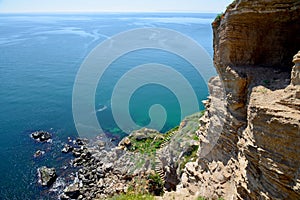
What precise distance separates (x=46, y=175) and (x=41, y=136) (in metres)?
9.84

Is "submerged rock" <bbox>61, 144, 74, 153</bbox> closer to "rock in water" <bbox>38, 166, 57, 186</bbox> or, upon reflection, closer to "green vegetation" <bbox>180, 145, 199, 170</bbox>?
"rock in water" <bbox>38, 166, 57, 186</bbox>

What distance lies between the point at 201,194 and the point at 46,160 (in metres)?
23.8

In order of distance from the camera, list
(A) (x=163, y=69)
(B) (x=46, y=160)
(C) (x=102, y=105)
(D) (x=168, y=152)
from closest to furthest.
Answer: (D) (x=168, y=152) < (B) (x=46, y=160) < (C) (x=102, y=105) < (A) (x=163, y=69)

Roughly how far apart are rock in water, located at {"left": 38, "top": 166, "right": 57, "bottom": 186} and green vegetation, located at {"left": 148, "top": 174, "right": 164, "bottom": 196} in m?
11.5

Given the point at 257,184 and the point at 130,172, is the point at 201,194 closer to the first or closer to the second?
the point at 257,184

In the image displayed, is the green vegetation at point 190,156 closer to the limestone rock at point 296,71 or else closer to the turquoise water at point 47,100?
the limestone rock at point 296,71

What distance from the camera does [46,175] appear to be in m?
28.2

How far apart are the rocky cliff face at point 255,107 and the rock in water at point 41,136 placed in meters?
26.8

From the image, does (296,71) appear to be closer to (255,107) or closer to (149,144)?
(255,107)

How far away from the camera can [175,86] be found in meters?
54.5

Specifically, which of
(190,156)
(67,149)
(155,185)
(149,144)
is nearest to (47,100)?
(67,149)

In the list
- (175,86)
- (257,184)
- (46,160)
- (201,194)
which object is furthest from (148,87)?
(257,184)

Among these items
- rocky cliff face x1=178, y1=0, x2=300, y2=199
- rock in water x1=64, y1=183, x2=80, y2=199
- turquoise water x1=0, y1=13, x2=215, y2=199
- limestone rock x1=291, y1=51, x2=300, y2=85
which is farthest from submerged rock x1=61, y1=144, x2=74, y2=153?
limestone rock x1=291, y1=51, x2=300, y2=85

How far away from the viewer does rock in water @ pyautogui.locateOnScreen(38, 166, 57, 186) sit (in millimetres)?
27497
